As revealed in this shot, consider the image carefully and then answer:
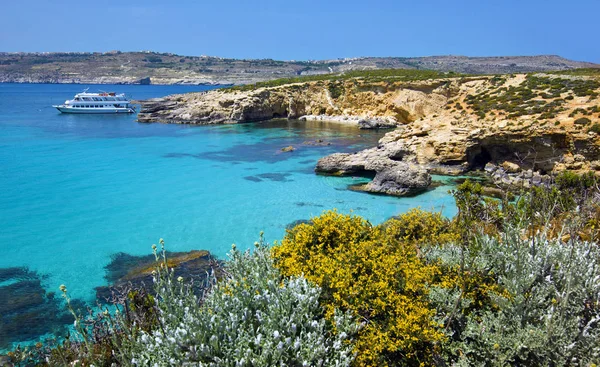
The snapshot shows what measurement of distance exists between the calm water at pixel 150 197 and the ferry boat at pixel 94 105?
75.8 ft

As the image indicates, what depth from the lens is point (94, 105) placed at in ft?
210

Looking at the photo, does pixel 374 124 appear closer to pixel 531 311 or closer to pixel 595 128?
pixel 595 128

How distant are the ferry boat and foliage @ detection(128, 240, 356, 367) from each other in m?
68.0

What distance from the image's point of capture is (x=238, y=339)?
4.55 meters

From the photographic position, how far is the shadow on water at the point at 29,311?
31.3ft

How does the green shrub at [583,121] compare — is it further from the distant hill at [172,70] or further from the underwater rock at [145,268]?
the distant hill at [172,70]

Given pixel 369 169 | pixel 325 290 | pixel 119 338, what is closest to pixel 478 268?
pixel 325 290

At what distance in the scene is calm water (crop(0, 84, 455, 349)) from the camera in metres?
15.0

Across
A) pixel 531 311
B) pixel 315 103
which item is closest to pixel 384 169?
pixel 531 311

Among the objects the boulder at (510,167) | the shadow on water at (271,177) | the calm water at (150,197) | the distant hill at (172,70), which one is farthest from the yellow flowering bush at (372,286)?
the distant hill at (172,70)

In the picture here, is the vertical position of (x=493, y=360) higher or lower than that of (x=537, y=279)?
lower

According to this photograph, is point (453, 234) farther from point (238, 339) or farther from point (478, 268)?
point (238, 339)

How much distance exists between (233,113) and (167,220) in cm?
3767

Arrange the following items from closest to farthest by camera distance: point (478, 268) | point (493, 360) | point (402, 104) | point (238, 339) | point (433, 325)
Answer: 1. point (238, 339)
2. point (493, 360)
3. point (433, 325)
4. point (478, 268)
5. point (402, 104)
